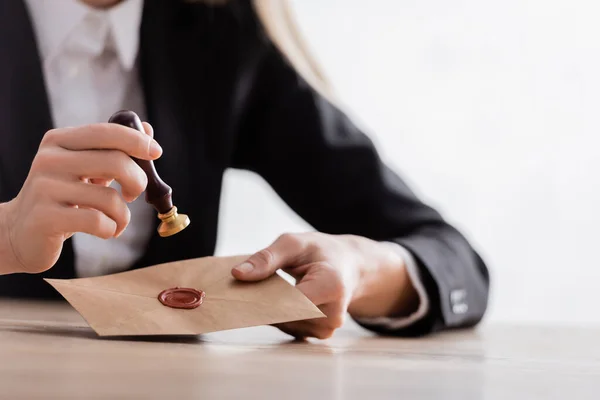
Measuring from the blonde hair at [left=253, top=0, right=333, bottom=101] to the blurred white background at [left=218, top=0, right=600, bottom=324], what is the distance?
44 centimetres

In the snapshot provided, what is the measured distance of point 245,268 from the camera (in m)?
0.52

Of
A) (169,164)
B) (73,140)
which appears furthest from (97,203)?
(169,164)

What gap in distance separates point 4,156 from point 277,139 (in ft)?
1.41

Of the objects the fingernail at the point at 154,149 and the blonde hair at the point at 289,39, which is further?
the blonde hair at the point at 289,39

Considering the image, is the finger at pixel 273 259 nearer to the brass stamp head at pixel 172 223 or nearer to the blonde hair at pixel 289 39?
the brass stamp head at pixel 172 223

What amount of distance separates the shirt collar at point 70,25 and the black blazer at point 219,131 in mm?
19

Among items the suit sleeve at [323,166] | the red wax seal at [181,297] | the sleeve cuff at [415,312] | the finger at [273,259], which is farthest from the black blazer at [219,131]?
the red wax seal at [181,297]

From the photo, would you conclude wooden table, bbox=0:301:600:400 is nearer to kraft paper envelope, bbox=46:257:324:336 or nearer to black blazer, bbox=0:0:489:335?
kraft paper envelope, bbox=46:257:324:336

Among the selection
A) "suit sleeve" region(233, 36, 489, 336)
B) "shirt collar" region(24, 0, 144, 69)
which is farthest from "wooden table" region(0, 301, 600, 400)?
"shirt collar" region(24, 0, 144, 69)

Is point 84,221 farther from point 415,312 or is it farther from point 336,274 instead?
point 415,312

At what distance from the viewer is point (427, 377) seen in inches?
14.3

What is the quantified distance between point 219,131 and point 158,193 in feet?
2.02

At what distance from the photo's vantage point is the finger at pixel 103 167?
1.58 ft

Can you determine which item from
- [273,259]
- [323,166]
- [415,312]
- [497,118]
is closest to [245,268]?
[273,259]
